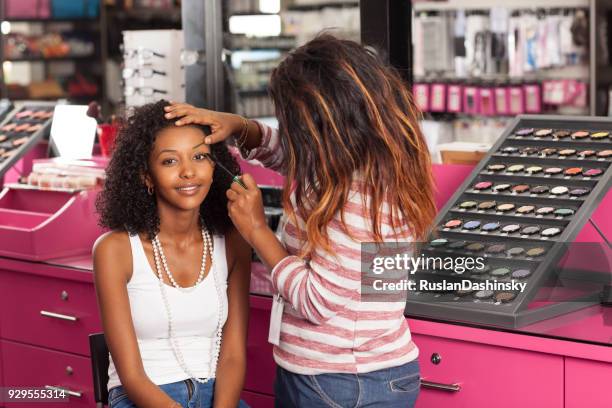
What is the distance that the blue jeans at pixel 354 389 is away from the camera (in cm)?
181

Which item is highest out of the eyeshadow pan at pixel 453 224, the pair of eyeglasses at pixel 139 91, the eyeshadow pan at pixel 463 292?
the pair of eyeglasses at pixel 139 91

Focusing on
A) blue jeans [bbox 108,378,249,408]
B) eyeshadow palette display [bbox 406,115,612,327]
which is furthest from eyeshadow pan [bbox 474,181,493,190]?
blue jeans [bbox 108,378,249,408]

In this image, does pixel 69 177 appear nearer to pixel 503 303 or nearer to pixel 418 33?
pixel 503 303

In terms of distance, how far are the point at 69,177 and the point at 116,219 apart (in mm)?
1185

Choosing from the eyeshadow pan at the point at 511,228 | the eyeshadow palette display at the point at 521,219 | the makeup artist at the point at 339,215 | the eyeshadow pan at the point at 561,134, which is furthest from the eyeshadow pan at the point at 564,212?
Result: the makeup artist at the point at 339,215

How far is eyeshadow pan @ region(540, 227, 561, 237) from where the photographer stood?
2266mm

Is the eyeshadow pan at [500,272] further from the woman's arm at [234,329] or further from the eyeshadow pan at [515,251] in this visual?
the woman's arm at [234,329]

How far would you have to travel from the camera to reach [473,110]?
6059 mm

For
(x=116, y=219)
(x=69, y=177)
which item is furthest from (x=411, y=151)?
(x=69, y=177)

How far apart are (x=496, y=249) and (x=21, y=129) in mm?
2172

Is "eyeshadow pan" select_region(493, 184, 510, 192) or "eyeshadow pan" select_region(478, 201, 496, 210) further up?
"eyeshadow pan" select_region(493, 184, 510, 192)

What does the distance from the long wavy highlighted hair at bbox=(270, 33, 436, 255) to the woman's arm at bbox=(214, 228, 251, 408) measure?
1.38 feet

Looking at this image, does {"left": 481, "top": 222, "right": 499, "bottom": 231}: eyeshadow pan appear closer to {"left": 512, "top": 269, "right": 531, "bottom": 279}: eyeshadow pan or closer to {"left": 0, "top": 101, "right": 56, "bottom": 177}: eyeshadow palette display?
{"left": 512, "top": 269, "right": 531, "bottom": 279}: eyeshadow pan

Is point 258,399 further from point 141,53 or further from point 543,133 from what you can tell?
point 141,53
